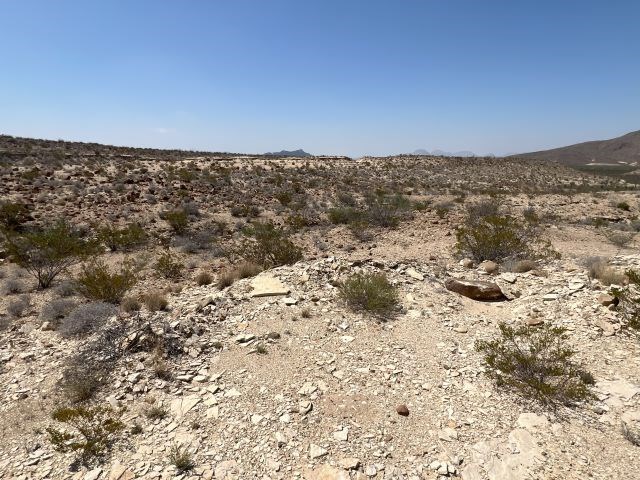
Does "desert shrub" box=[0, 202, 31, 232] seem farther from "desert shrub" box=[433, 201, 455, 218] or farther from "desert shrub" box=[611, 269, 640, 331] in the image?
"desert shrub" box=[611, 269, 640, 331]

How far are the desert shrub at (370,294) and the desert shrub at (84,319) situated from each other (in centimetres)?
430

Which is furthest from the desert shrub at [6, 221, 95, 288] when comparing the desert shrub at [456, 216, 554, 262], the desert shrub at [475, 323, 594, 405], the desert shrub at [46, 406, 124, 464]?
the desert shrub at [456, 216, 554, 262]

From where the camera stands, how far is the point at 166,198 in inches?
687

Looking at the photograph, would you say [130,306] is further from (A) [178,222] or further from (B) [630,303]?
(B) [630,303]

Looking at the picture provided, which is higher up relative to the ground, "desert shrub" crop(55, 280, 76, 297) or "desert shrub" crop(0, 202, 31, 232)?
"desert shrub" crop(0, 202, 31, 232)

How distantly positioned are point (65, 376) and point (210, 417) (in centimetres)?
226

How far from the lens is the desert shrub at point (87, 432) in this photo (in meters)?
3.89

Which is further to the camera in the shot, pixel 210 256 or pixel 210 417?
pixel 210 256

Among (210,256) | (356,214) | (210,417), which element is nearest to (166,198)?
(210,256)

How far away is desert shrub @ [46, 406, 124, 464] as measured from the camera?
153 inches

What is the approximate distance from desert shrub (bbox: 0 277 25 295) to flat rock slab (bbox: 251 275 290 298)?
5579mm

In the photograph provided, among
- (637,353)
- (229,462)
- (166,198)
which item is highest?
(166,198)

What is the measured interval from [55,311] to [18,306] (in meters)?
1.04

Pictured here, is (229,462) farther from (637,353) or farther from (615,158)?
(615,158)
